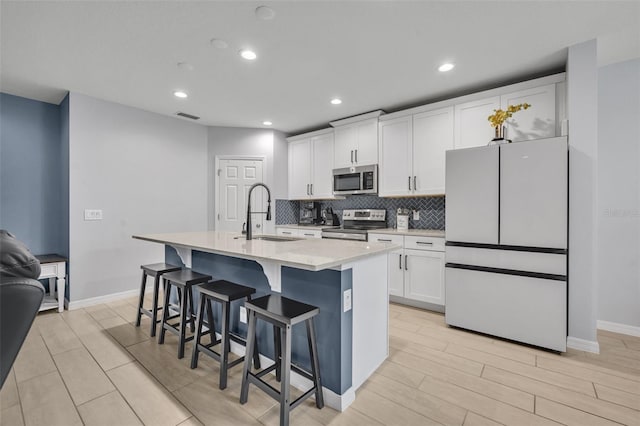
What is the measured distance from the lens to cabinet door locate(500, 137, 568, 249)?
2.35m

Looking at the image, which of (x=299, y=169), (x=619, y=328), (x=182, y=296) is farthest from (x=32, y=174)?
(x=619, y=328)

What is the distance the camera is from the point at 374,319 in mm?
2027

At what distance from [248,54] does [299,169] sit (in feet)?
8.49

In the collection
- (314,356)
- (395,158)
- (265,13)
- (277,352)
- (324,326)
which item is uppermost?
(265,13)

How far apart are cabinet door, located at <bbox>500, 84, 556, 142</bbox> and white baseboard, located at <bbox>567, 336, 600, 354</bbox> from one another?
1.88m

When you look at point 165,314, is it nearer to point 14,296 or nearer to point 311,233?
point 14,296

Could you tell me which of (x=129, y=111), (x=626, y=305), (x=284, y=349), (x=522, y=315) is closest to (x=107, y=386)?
(x=284, y=349)

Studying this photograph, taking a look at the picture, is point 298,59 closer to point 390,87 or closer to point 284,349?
point 390,87

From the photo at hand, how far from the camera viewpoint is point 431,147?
3562mm

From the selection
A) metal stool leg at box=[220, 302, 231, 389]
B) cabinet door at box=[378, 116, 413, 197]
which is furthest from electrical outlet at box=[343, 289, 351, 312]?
cabinet door at box=[378, 116, 413, 197]

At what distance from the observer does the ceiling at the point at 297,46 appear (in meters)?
2.02

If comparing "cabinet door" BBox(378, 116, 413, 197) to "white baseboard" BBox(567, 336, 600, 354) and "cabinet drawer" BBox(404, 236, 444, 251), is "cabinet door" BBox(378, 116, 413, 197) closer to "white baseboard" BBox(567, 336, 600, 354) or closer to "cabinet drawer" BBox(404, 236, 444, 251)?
"cabinet drawer" BBox(404, 236, 444, 251)

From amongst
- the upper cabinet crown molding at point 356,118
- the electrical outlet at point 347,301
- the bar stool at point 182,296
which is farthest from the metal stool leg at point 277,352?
the upper cabinet crown molding at point 356,118

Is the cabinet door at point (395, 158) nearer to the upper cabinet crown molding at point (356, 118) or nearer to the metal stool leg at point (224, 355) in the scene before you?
the upper cabinet crown molding at point (356, 118)
